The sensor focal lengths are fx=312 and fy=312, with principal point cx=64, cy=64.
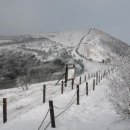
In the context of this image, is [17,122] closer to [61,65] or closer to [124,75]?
[124,75]

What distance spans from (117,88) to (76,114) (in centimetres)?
289

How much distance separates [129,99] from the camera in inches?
480

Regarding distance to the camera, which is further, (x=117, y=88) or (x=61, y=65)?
(x=61, y=65)

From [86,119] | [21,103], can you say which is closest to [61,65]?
[21,103]

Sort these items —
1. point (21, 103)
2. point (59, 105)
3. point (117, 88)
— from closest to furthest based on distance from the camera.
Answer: point (117, 88)
point (59, 105)
point (21, 103)

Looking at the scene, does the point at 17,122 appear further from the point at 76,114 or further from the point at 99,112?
the point at 99,112

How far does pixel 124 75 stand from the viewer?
12.3m

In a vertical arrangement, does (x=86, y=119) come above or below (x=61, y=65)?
above

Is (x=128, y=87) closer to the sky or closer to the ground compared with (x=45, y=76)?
closer to the sky

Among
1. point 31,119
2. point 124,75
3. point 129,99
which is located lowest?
point 31,119

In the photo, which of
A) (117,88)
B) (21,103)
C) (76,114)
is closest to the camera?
(117,88)

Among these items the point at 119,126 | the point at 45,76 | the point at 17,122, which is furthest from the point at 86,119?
the point at 45,76

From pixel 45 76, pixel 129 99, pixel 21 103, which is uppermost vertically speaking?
pixel 129 99

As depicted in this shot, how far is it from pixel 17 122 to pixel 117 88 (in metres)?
4.58
